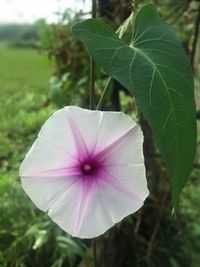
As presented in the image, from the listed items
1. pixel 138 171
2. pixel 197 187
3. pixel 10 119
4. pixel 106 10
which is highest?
pixel 138 171

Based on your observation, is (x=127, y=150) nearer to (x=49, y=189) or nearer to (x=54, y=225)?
(x=49, y=189)

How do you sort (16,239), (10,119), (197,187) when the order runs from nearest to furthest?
(16,239) < (197,187) < (10,119)

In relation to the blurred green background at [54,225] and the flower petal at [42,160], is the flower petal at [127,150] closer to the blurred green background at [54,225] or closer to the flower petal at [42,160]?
the flower petal at [42,160]

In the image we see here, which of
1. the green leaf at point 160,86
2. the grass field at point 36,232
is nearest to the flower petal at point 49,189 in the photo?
the green leaf at point 160,86

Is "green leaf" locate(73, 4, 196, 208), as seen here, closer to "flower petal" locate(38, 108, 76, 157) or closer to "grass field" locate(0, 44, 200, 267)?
"flower petal" locate(38, 108, 76, 157)

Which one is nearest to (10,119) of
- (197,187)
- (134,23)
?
(197,187)

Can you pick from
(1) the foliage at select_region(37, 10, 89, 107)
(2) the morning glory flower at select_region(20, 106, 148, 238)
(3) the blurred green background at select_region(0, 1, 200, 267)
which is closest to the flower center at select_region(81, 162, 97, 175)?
(2) the morning glory flower at select_region(20, 106, 148, 238)

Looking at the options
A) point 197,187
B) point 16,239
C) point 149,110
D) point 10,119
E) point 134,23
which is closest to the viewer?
point 149,110

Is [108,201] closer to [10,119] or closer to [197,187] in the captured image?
[197,187]
